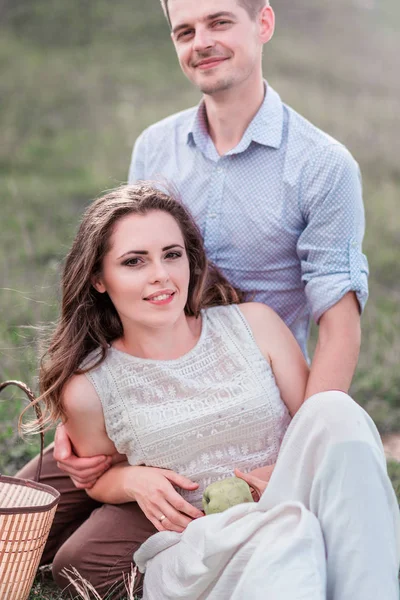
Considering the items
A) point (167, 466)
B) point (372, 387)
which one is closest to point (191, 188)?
point (167, 466)

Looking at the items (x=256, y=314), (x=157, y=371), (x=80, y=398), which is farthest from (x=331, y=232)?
(x=80, y=398)

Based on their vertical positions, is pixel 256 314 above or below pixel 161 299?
below

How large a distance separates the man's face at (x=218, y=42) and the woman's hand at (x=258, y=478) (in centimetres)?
159

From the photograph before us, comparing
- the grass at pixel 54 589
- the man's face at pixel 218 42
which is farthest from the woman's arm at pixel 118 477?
the man's face at pixel 218 42

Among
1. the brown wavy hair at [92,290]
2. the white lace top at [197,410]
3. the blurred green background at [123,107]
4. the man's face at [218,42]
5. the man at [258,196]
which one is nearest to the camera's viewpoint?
the white lace top at [197,410]

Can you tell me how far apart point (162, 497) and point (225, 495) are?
0.27 metres

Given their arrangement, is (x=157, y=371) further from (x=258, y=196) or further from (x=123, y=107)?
(x=123, y=107)

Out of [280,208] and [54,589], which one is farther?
[280,208]

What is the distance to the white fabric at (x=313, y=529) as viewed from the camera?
237cm

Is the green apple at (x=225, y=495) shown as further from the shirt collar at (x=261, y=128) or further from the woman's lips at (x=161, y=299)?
the shirt collar at (x=261, y=128)

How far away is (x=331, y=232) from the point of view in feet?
11.7

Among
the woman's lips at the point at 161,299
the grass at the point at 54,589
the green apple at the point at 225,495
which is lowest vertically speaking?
the grass at the point at 54,589

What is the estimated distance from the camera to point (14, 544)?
294 cm

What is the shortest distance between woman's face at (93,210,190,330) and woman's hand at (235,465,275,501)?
60 centimetres
